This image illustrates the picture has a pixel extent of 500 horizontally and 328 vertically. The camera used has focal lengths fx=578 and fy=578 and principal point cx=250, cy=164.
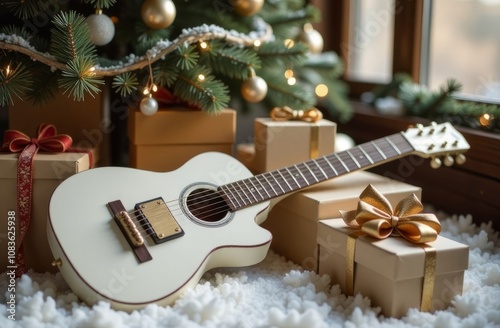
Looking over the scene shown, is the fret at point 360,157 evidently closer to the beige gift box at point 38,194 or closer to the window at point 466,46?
the window at point 466,46

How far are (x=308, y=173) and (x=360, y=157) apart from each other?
13 cm

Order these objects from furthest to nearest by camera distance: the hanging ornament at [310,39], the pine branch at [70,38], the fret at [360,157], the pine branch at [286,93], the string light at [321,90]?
the string light at [321,90] < the hanging ornament at [310,39] < the pine branch at [286,93] < the fret at [360,157] < the pine branch at [70,38]

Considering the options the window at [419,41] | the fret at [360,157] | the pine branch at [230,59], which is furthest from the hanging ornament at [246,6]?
the window at [419,41]

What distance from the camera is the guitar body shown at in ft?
3.15

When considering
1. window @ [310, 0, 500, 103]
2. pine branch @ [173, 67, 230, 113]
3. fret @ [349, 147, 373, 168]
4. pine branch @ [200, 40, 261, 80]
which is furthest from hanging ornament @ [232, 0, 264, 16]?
window @ [310, 0, 500, 103]

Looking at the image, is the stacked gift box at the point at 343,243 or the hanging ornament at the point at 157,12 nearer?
the stacked gift box at the point at 343,243

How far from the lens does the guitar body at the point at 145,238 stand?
96 centimetres

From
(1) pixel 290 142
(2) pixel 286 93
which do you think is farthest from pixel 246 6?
(1) pixel 290 142

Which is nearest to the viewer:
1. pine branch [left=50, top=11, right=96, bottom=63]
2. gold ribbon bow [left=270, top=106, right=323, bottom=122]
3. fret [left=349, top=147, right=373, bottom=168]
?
pine branch [left=50, top=11, right=96, bottom=63]

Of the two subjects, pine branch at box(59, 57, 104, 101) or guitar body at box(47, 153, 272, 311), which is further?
pine branch at box(59, 57, 104, 101)

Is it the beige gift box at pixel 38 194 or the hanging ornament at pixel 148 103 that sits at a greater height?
the hanging ornament at pixel 148 103

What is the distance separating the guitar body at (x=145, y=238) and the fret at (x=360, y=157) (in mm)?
248

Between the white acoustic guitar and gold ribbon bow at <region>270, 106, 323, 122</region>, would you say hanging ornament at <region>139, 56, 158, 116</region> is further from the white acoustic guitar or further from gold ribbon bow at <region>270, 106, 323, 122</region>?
gold ribbon bow at <region>270, 106, 323, 122</region>

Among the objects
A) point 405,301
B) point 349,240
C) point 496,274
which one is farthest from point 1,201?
point 496,274
